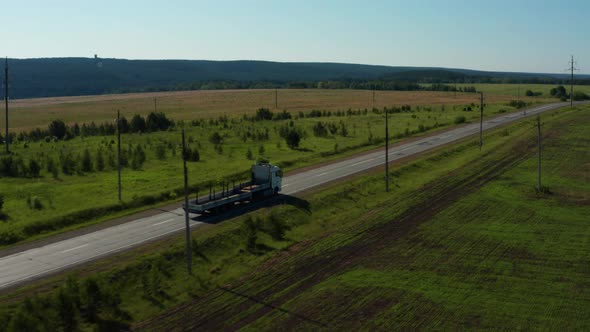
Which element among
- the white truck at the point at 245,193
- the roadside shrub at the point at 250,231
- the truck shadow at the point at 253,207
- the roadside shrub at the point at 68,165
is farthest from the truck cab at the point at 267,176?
the roadside shrub at the point at 68,165

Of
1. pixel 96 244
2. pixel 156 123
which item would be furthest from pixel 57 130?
pixel 96 244

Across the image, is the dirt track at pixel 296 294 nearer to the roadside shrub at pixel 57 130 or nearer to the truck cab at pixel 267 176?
the truck cab at pixel 267 176

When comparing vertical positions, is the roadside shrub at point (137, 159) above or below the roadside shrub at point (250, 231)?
above

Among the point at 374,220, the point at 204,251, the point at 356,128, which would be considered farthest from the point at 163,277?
the point at 356,128

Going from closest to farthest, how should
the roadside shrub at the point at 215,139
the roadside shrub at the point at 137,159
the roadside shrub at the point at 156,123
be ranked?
the roadside shrub at the point at 137,159
the roadside shrub at the point at 215,139
the roadside shrub at the point at 156,123

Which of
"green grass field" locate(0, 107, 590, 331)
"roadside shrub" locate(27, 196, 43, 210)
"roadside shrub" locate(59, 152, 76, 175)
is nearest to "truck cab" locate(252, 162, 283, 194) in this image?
"green grass field" locate(0, 107, 590, 331)

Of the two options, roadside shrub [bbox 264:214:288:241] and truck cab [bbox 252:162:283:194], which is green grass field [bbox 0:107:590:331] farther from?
truck cab [bbox 252:162:283:194]
